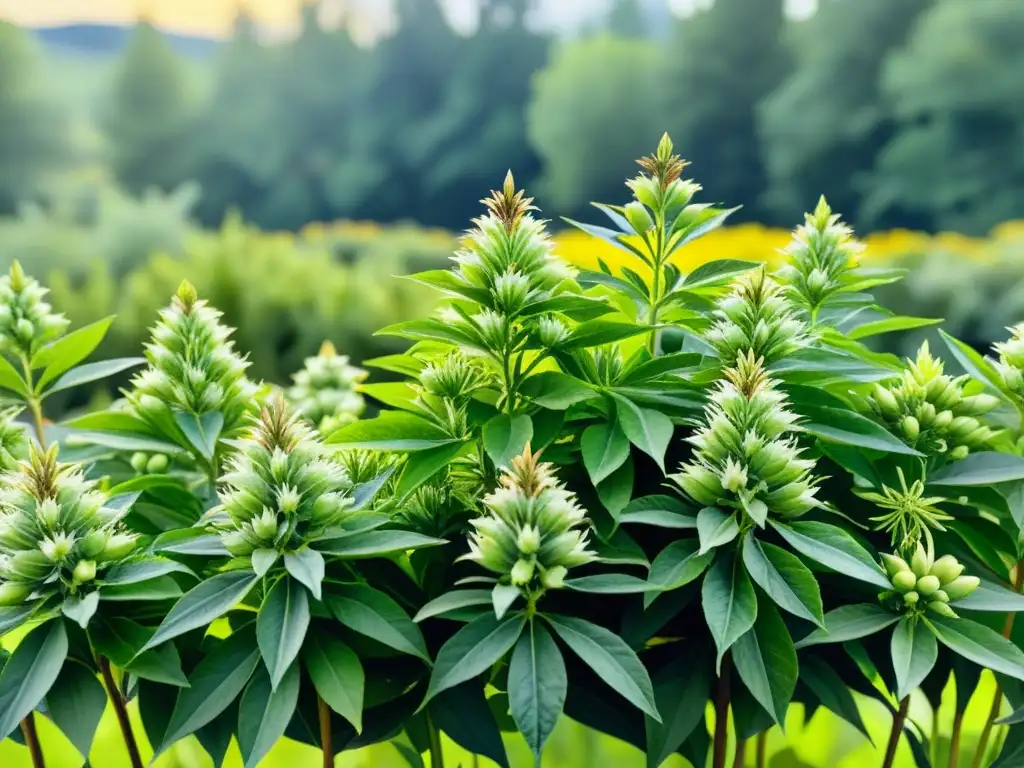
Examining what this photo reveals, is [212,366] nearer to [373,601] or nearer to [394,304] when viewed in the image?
[373,601]

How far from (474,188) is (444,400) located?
953 inches

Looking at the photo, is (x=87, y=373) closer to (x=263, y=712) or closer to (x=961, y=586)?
(x=263, y=712)

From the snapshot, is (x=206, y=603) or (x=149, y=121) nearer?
(x=206, y=603)

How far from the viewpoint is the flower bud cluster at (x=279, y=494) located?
0.65m

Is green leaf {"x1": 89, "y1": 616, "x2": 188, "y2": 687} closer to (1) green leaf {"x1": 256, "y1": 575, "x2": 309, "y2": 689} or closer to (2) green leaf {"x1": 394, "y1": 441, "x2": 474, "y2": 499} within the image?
(1) green leaf {"x1": 256, "y1": 575, "x2": 309, "y2": 689}

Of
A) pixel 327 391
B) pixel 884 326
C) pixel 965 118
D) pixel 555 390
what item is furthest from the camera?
pixel 965 118

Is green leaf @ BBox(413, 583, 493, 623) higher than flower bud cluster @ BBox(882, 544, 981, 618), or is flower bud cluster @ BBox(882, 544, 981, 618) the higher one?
flower bud cluster @ BBox(882, 544, 981, 618)

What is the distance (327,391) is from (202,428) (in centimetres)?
29

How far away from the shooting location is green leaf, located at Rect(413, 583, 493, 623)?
64 cm

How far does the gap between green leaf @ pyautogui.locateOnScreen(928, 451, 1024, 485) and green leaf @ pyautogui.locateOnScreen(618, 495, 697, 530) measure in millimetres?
249

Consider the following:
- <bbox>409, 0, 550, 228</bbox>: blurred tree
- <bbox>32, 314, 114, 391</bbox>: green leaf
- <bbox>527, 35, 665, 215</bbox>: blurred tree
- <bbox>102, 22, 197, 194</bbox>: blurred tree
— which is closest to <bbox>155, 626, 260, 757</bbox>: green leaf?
<bbox>32, 314, 114, 391</bbox>: green leaf

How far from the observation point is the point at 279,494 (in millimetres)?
656

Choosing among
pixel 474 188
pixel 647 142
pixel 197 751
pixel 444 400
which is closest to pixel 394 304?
pixel 197 751

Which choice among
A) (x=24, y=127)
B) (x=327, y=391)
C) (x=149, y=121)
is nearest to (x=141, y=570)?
(x=327, y=391)
